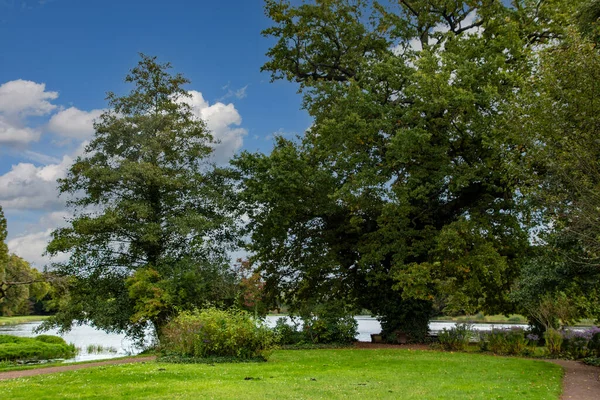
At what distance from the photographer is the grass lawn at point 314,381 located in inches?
352

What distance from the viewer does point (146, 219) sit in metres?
23.0

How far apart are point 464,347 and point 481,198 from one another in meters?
6.35

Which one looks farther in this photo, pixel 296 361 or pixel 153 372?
pixel 296 361

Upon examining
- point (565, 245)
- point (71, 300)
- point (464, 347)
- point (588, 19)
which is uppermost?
point (588, 19)

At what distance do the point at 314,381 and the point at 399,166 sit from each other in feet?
36.5

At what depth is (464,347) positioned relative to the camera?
18422 mm

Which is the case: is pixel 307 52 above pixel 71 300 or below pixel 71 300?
above

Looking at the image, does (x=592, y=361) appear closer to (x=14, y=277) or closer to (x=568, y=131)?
(x=568, y=131)

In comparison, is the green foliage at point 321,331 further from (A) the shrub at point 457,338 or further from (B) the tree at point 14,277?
(B) the tree at point 14,277

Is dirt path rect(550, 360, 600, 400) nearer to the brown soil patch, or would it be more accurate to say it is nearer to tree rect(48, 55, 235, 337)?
the brown soil patch

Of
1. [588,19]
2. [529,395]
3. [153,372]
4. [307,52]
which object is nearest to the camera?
[529,395]

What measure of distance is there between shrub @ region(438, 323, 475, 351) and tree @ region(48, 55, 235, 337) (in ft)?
30.9

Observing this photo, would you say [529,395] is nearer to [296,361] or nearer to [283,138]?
[296,361]

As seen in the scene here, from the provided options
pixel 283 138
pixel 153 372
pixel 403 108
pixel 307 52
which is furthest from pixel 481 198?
pixel 153 372
